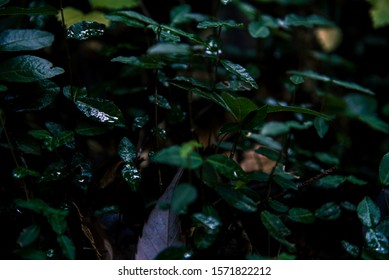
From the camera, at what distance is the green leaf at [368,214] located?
4.10 feet

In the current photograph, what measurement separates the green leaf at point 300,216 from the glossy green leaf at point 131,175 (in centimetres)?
49

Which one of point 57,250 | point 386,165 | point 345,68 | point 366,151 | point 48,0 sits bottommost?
point 366,151

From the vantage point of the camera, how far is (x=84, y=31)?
4.59 ft

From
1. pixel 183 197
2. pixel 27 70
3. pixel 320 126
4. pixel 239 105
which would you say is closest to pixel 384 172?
pixel 320 126

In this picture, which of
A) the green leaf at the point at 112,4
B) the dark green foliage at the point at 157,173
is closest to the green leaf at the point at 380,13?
the dark green foliage at the point at 157,173

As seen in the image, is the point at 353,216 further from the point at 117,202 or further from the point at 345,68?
the point at 345,68

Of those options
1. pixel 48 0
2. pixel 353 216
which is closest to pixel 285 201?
pixel 353 216

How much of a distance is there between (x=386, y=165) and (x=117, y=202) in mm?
907

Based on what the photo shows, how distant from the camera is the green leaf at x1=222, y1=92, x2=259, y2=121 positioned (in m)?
1.28

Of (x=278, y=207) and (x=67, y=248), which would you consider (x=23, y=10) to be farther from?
(x=278, y=207)

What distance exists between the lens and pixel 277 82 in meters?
2.85

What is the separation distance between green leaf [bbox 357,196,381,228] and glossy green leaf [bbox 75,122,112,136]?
83 centimetres

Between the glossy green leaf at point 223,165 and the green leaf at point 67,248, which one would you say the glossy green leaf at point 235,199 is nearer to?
the glossy green leaf at point 223,165

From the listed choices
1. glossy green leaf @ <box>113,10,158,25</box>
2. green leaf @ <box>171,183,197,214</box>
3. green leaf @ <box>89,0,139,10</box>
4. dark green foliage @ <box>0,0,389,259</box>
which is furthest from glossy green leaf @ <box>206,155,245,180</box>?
green leaf @ <box>89,0,139,10</box>
